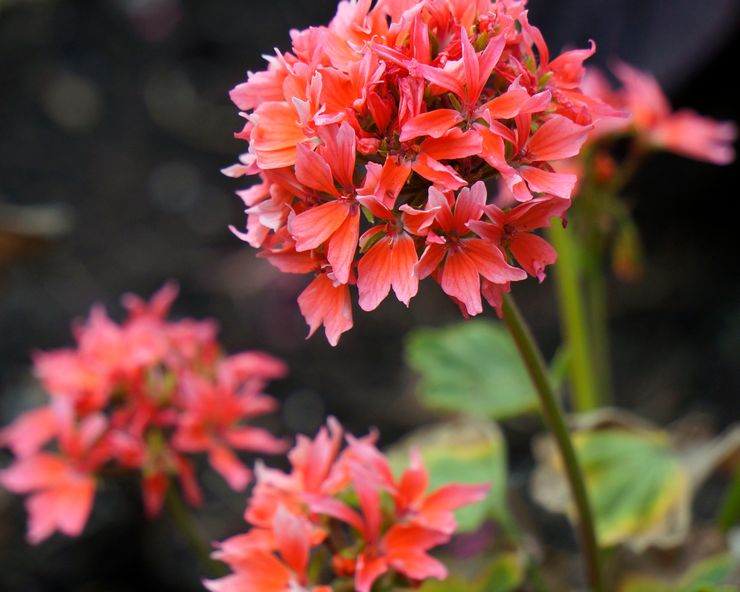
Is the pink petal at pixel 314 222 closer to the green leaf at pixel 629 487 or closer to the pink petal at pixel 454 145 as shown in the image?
the pink petal at pixel 454 145

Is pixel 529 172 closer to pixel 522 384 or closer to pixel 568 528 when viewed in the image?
pixel 522 384

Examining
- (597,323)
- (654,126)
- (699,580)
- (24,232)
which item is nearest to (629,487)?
(699,580)

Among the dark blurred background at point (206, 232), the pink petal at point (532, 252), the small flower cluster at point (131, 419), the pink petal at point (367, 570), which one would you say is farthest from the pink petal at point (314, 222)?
the dark blurred background at point (206, 232)

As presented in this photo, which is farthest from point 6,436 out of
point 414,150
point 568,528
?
point 568,528

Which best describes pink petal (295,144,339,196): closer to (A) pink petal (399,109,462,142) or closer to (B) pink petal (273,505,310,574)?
(A) pink petal (399,109,462,142)

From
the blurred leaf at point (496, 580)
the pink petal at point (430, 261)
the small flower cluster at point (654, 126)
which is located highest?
the small flower cluster at point (654, 126)

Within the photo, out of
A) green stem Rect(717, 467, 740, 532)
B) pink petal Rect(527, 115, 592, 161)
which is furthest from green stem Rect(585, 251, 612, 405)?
pink petal Rect(527, 115, 592, 161)
